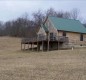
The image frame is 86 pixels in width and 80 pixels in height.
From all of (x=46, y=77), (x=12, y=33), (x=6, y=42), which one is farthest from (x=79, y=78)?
(x=12, y=33)

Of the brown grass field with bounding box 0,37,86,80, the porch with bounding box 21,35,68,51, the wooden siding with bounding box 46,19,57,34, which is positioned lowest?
the brown grass field with bounding box 0,37,86,80

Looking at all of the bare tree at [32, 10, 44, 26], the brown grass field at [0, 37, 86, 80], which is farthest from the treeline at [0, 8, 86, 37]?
the brown grass field at [0, 37, 86, 80]

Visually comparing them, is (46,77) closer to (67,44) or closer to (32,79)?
(32,79)

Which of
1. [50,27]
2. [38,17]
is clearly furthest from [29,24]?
[50,27]

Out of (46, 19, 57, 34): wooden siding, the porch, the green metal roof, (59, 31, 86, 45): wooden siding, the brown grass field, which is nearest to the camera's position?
the brown grass field

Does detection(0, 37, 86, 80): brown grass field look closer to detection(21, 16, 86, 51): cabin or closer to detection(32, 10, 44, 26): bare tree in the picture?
detection(21, 16, 86, 51): cabin

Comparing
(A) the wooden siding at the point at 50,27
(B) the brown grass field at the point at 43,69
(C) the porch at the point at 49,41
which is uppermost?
(A) the wooden siding at the point at 50,27

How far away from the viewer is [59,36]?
53375mm

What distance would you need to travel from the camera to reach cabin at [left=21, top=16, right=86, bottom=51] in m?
53.4

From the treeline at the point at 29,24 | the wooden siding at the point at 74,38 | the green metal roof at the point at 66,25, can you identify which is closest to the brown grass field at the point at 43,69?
the wooden siding at the point at 74,38

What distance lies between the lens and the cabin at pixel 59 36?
5339cm

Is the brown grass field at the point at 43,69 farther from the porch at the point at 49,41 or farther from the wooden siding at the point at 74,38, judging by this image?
the wooden siding at the point at 74,38

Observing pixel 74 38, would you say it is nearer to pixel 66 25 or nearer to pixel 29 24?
pixel 66 25

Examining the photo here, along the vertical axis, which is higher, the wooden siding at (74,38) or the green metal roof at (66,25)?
the green metal roof at (66,25)
